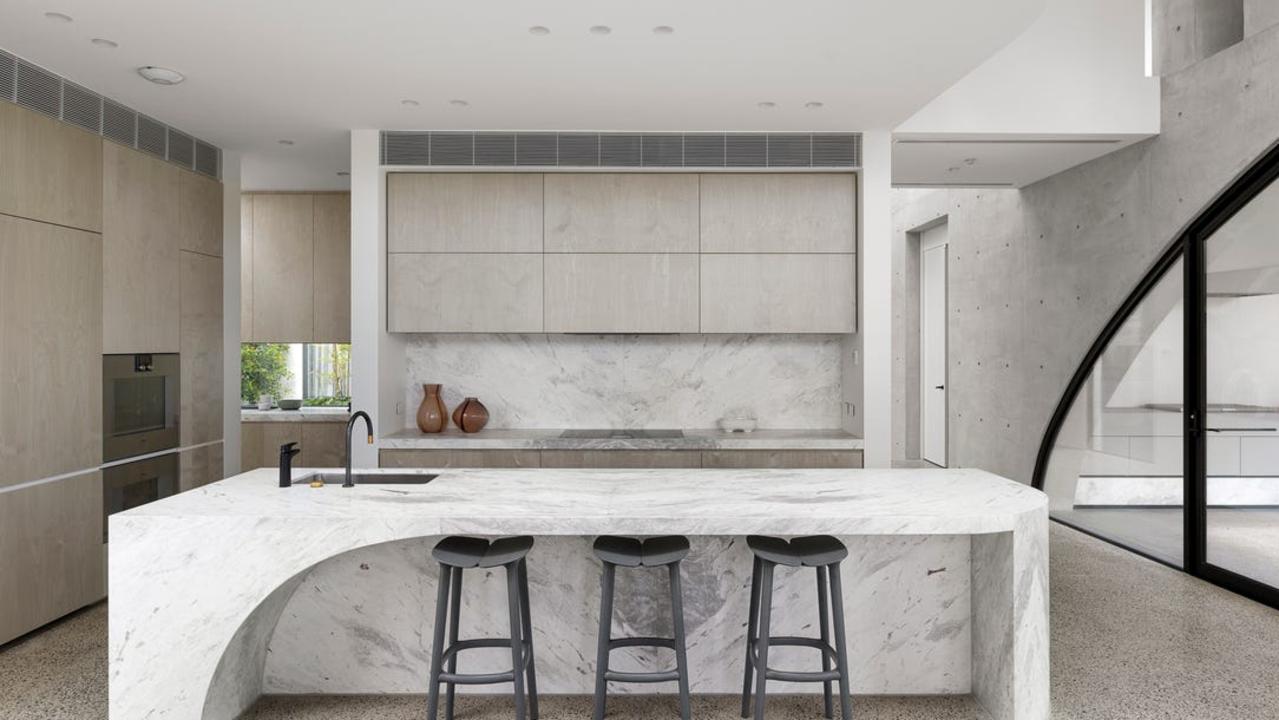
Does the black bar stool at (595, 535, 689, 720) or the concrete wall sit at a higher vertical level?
the concrete wall

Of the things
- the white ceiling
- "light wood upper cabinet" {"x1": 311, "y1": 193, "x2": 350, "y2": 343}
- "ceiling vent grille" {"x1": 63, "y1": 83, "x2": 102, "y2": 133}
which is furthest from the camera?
"light wood upper cabinet" {"x1": 311, "y1": 193, "x2": 350, "y2": 343}

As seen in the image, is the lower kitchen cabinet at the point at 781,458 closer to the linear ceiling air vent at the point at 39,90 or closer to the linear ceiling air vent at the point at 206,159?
the linear ceiling air vent at the point at 206,159

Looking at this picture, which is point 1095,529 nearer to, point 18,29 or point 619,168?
point 619,168

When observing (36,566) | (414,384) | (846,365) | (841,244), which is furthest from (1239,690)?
(36,566)

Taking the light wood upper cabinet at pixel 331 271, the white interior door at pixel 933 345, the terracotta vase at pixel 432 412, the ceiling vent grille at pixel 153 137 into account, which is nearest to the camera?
the ceiling vent grille at pixel 153 137

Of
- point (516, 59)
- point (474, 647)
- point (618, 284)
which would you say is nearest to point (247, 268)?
point (618, 284)

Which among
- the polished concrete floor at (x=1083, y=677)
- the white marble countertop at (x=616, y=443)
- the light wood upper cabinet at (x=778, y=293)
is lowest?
the polished concrete floor at (x=1083, y=677)

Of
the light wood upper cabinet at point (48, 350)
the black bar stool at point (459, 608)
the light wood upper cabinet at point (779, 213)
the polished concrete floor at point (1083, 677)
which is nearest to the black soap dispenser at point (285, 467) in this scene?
the black bar stool at point (459, 608)

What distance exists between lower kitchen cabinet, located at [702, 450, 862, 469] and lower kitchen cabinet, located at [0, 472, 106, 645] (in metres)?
3.48

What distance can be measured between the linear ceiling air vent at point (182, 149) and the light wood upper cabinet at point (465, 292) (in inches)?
55.2

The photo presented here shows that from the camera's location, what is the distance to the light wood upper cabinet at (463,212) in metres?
4.91


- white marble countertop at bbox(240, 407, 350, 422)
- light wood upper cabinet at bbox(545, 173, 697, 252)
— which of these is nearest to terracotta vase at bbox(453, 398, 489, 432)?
light wood upper cabinet at bbox(545, 173, 697, 252)

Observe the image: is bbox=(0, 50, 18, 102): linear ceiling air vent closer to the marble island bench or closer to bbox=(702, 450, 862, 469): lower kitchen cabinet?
the marble island bench

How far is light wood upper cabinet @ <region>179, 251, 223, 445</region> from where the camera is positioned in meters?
4.77
